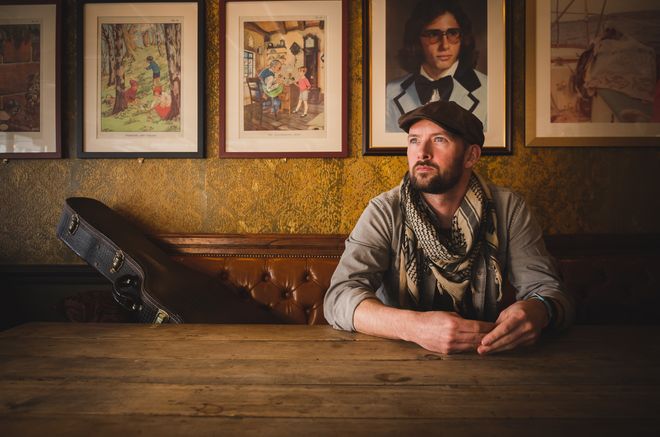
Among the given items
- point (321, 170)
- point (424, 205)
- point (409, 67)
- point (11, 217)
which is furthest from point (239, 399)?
point (11, 217)

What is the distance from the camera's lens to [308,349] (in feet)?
3.68

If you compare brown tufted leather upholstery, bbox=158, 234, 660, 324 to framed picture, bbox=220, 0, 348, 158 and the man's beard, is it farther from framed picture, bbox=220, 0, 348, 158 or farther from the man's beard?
the man's beard

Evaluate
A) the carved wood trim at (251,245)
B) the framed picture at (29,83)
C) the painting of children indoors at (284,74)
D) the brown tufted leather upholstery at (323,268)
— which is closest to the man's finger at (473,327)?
the brown tufted leather upholstery at (323,268)

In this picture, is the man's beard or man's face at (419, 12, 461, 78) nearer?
the man's beard

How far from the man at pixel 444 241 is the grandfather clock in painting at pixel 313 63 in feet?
2.83

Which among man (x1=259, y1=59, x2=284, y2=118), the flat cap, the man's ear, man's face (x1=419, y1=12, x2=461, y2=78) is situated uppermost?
man's face (x1=419, y1=12, x2=461, y2=78)

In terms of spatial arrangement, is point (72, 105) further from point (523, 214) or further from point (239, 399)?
point (523, 214)

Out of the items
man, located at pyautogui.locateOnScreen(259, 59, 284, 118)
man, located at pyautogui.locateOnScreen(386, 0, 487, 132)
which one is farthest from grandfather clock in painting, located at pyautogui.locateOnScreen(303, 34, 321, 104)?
man, located at pyautogui.locateOnScreen(386, 0, 487, 132)

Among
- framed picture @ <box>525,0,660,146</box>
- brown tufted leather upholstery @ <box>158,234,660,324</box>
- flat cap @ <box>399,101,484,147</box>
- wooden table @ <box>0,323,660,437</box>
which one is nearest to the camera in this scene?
wooden table @ <box>0,323,660,437</box>

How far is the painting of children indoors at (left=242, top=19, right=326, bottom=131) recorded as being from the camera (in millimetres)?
2371

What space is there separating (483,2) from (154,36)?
1992mm

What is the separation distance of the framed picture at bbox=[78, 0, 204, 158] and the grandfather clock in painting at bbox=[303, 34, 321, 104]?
0.66 metres

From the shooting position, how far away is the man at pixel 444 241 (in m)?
1.50

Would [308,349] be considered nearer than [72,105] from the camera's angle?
Yes
